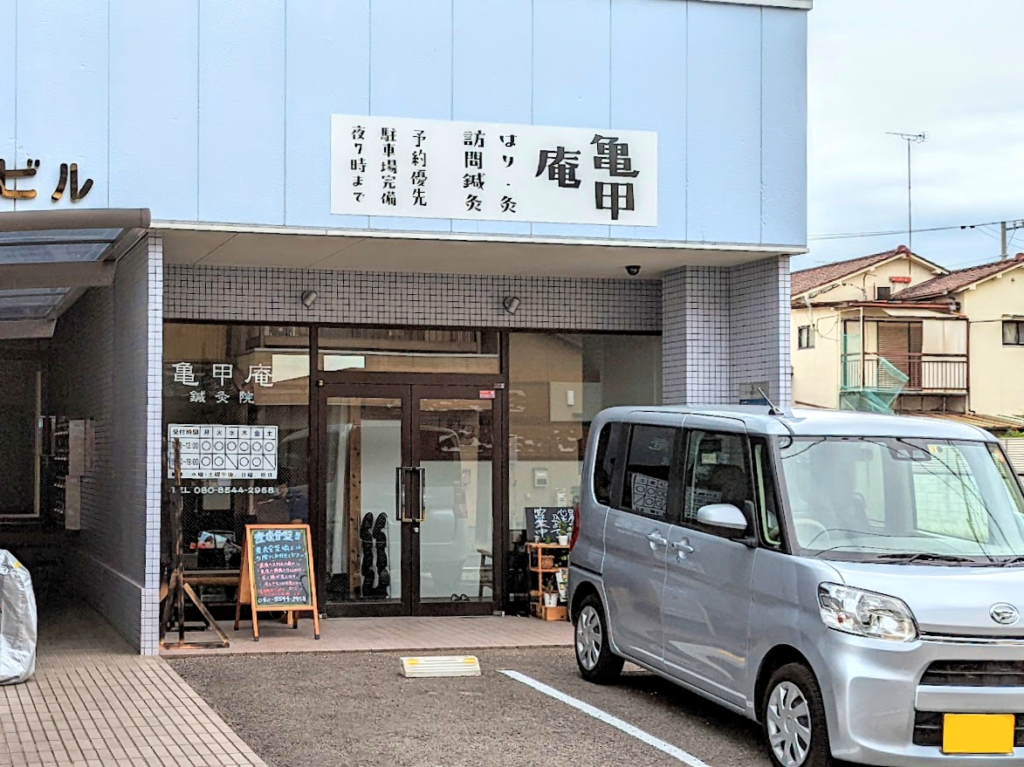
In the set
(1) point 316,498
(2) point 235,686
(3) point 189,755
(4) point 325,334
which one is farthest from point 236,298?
(3) point 189,755

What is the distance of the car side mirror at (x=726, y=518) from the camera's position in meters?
6.93

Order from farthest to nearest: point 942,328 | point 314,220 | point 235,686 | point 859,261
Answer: point 859,261 → point 942,328 → point 314,220 → point 235,686

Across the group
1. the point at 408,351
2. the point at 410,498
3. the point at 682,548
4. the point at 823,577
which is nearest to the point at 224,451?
the point at 410,498

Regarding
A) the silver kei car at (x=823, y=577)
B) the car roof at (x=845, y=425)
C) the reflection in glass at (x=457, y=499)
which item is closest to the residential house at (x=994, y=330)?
the reflection in glass at (x=457, y=499)

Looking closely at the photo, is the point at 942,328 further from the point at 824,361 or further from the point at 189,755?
the point at 189,755

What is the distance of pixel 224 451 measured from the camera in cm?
1182

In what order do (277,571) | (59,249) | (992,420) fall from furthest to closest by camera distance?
(992,420) < (277,571) < (59,249)

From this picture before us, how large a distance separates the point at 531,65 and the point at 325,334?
3239mm

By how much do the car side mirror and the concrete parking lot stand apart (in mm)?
1188

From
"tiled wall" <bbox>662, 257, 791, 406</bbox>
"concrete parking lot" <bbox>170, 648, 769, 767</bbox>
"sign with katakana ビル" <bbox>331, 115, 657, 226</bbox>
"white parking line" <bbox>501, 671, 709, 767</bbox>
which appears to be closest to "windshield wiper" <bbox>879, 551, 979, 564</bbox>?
"concrete parking lot" <bbox>170, 648, 769, 767</bbox>

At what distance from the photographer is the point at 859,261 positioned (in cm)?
4344

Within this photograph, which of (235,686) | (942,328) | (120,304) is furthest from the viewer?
(942,328)

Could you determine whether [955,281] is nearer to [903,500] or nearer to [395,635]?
[395,635]

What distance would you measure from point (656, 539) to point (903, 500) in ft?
5.19
